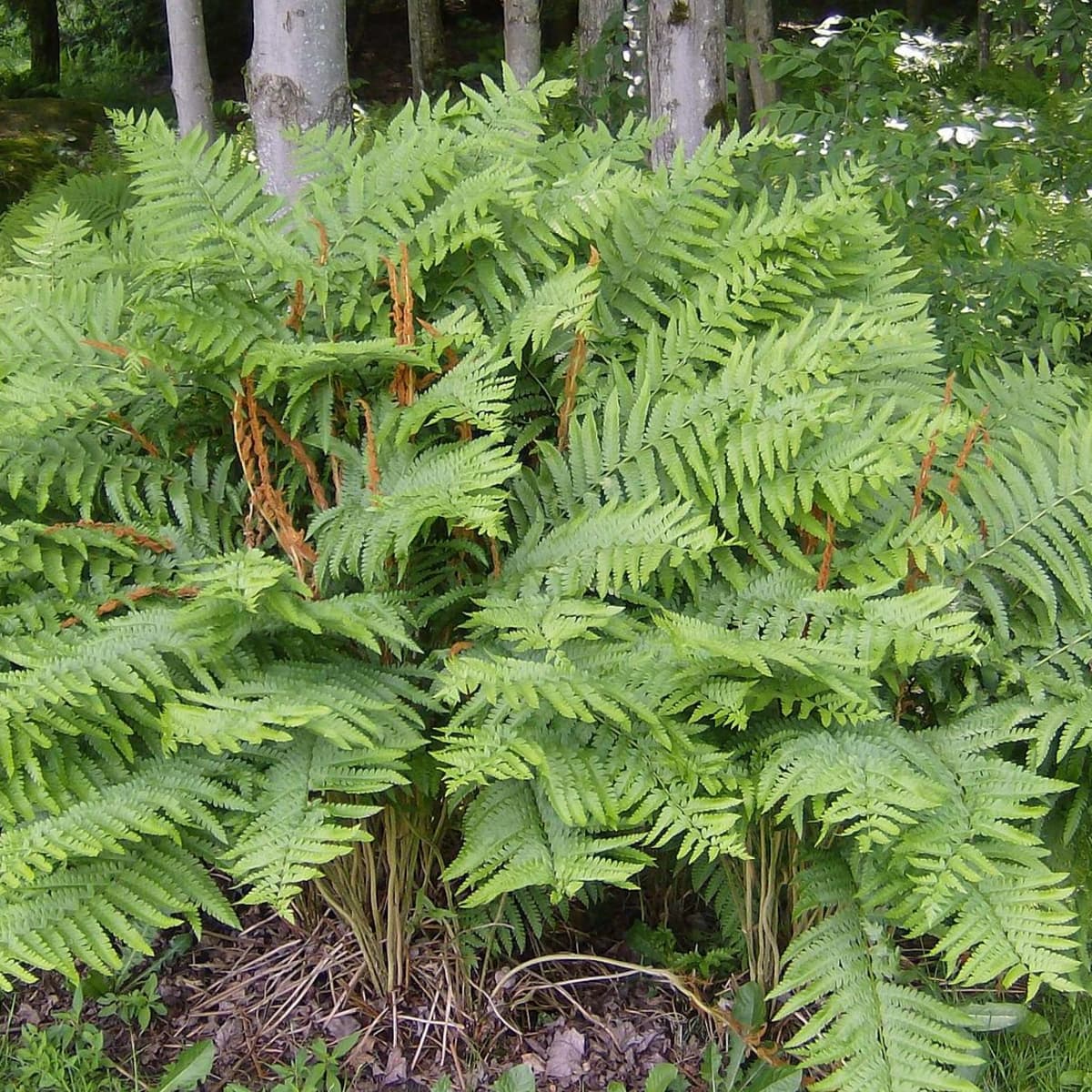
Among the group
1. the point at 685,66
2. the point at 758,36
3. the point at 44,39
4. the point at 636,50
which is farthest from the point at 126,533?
the point at 44,39

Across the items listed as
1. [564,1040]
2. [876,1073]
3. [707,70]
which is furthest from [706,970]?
[707,70]

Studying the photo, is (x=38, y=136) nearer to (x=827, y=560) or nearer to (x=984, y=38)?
(x=984, y=38)

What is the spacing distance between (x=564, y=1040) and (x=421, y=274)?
1.41 metres

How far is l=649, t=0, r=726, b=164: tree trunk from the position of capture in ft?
11.0

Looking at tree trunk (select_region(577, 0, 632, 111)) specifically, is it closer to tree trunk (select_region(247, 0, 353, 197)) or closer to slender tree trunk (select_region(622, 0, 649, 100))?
slender tree trunk (select_region(622, 0, 649, 100))

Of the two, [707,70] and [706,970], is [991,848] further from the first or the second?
[707,70]

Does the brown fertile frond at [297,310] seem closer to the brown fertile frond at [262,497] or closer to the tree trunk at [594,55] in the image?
the brown fertile frond at [262,497]

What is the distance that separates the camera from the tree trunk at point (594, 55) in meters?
4.51

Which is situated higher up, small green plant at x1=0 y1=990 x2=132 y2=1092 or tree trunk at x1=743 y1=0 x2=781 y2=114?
tree trunk at x1=743 y1=0 x2=781 y2=114

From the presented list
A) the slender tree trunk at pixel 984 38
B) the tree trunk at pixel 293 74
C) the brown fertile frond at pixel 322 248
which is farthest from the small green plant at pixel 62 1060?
the slender tree trunk at pixel 984 38

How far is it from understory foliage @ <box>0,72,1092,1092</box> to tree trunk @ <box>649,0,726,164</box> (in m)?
1.26

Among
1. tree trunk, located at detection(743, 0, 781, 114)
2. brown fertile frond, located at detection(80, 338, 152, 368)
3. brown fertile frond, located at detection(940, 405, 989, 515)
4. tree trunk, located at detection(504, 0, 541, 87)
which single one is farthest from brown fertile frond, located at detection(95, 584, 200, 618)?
tree trunk, located at detection(743, 0, 781, 114)

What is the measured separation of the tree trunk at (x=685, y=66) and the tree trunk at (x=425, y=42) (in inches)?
147

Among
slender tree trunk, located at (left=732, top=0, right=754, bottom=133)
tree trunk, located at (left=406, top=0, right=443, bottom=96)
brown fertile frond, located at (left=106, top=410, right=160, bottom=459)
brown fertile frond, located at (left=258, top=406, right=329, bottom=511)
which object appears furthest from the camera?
tree trunk, located at (left=406, top=0, right=443, bottom=96)
